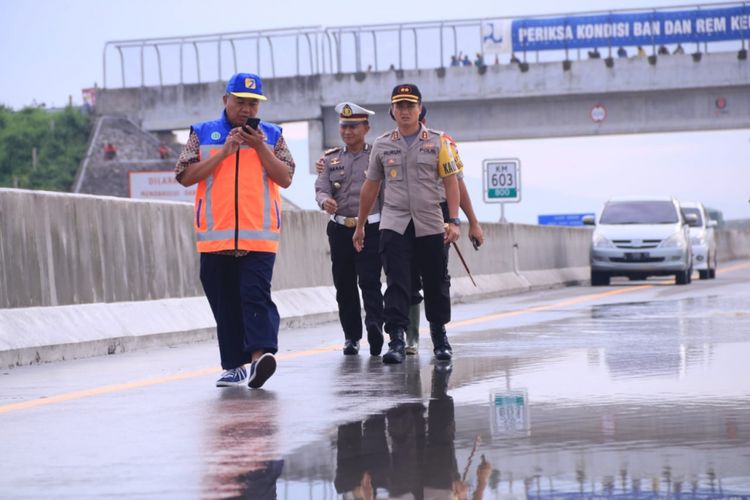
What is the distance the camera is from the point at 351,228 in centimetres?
1298

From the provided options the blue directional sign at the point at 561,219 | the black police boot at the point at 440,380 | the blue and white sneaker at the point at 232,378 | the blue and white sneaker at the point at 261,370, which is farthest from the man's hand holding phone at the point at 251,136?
the blue directional sign at the point at 561,219

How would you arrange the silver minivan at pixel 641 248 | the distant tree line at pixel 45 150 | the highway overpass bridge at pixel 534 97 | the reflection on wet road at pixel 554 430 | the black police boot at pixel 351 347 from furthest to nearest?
the distant tree line at pixel 45 150
the highway overpass bridge at pixel 534 97
the silver minivan at pixel 641 248
the black police boot at pixel 351 347
the reflection on wet road at pixel 554 430

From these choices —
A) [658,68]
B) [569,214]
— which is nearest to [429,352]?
[658,68]

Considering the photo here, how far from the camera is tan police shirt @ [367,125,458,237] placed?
11.8 metres

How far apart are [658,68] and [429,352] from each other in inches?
1831

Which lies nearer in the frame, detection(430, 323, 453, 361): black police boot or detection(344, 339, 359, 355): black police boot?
detection(430, 323, 453, 361): black police boot

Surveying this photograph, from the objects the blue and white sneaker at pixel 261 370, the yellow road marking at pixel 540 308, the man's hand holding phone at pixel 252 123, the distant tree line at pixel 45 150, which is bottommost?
the yellow road marking at pixel 540 308

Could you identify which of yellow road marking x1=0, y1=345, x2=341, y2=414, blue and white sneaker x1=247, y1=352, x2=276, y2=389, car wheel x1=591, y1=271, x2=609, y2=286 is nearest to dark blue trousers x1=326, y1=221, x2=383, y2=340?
yellow road marking x1=0, y1=345, x2=341, y2=414

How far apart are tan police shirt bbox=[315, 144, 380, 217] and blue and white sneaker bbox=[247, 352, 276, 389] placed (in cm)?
315

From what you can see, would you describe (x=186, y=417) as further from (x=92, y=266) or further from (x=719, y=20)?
(x=719, y=20)

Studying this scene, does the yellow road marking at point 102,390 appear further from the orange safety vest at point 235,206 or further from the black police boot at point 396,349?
the black police boot at point 396,349

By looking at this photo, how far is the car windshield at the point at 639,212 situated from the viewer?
3244 cm

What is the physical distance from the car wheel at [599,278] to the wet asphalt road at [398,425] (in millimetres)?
17962

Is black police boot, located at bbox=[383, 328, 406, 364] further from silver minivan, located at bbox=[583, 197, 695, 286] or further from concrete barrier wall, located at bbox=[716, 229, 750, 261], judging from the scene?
concrete barrier wall, located at bbox=[716, 229, 750, 261]
